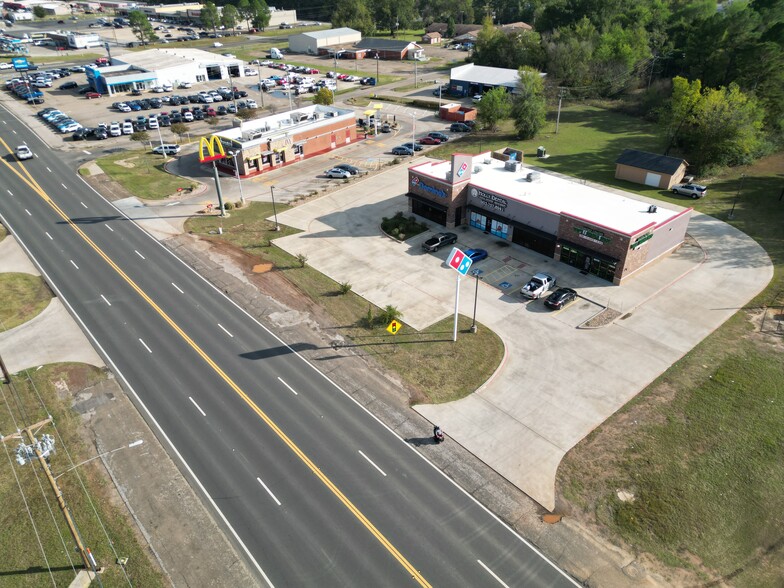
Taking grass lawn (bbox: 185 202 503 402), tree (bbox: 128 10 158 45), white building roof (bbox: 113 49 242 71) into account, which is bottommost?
grass lawn (bbox: 185 202 503 402)

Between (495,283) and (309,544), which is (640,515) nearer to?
(309,544)

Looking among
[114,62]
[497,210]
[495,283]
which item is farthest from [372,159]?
[114,62]

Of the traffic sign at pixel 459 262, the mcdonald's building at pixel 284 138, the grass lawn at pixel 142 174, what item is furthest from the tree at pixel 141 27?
the traffic sign at pixel 459 262

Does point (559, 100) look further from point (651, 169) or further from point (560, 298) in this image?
point (560, 298)

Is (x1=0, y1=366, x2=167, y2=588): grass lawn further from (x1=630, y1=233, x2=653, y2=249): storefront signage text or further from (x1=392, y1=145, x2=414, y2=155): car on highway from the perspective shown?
(x1=392, y1=145, x2=414, y2=155): car on highway

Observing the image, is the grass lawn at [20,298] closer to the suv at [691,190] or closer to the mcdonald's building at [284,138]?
the mcdonald's building at [284,138]

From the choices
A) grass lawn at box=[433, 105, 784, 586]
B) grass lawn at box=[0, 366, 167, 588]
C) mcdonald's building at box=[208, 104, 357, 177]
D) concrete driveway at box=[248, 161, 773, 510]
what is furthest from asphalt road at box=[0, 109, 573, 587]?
mcdonald's building at box=[208, 104, 357, 177]
